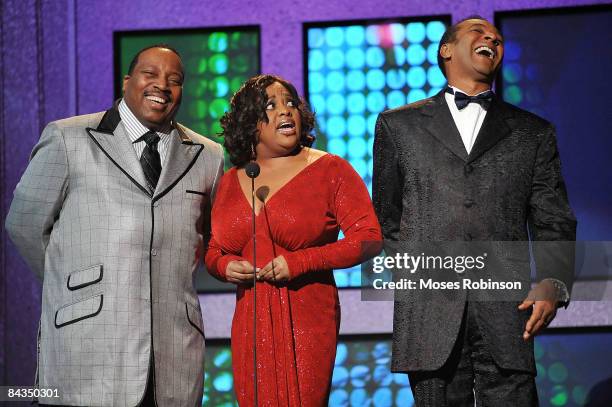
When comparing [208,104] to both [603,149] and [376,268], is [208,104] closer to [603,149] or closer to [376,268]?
[603,149]

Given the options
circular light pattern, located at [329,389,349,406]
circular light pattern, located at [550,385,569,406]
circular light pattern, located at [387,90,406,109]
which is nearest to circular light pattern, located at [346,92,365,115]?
circular light pattern, located at [387,90,406,109]

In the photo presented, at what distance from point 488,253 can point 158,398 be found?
1101 mm

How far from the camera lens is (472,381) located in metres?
2.83

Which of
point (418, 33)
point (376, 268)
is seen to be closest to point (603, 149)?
point (418, 33)

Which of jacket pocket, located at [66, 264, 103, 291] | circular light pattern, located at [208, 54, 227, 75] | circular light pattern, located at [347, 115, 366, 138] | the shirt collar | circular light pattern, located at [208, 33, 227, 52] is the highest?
circular light pattern, located at [208, 33, 227, 52]

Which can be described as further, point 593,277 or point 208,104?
point 208,104

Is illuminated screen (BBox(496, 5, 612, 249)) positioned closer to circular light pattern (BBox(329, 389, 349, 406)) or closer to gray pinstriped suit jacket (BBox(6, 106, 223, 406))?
circular light pattern (BBox(329, 389, 349, 406))

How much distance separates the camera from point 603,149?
16.2 ft

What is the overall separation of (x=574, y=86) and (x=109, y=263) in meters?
2.88

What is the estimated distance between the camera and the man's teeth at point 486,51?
3.00m

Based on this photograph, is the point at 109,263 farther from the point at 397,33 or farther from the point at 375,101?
the point at 397,33

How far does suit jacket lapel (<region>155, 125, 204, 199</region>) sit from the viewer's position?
124 inches

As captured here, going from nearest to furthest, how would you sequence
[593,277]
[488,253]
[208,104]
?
1. [488,253]
2. [593,277]
3. [208,104]

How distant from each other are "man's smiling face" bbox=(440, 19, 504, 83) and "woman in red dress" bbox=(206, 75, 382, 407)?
1.60 ft
